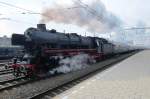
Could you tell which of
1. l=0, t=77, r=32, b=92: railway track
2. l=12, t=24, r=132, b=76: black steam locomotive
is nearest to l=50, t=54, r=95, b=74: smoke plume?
l=12, t=24, r=132, b=76: black steam locomotive

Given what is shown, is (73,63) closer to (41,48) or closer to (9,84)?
(41,48)

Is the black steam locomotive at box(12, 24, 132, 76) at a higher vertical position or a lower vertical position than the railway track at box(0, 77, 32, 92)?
A: higher

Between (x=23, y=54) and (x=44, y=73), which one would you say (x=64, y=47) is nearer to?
(x=44, y=73)

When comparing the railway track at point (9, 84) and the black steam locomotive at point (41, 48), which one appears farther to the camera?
the black steam locomotive at point (41, 48)

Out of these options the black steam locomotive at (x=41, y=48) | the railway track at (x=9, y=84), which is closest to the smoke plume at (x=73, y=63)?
the black steam locomotive at (x=41, y=48)

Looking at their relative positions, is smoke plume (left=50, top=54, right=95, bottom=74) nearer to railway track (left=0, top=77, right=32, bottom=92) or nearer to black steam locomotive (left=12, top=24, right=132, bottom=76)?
black steam locomotive (left=12, top=24, right=132, bottom=76)

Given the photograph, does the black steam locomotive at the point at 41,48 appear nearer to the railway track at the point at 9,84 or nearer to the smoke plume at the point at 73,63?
the smoke plume at the point at 73,63

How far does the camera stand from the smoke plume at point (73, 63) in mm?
22442

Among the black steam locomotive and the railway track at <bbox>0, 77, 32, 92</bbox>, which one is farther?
the black steam locomotive

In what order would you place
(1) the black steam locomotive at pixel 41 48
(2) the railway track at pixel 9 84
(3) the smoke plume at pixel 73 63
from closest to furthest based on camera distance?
(2) the railway track at pixel 9 84
(1) the black steam locomotive at pixel 41 48
(3) the smoke plume at pixel 73 63

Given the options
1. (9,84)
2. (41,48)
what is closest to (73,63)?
(41,48)

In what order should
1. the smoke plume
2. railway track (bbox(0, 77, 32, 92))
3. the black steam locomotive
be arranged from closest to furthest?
railway track (bbox(0, 77, 32, 92)) → the black steam locomotive → the smoke plume

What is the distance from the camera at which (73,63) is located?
25.0m

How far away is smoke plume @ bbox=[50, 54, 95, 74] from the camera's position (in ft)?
73.6
